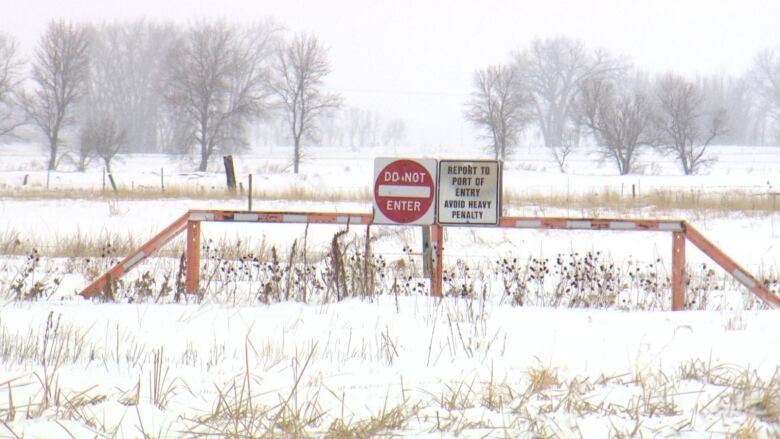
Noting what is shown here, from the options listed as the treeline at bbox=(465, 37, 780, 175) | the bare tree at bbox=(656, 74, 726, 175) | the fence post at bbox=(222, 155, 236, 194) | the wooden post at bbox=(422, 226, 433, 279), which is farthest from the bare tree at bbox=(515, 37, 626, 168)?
the wooden post at bbox=(422, 226, 433, 279)

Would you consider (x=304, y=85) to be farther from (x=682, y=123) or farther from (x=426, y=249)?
(x=426, y=249)

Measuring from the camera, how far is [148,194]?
3316 cm

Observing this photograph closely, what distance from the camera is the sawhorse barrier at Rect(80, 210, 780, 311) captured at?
8445mm

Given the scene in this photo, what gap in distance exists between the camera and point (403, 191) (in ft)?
28.7

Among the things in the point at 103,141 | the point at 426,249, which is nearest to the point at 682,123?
the point at 103,141

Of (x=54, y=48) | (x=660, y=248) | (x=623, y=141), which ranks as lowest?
(x=660, y=248)

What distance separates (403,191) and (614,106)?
63.4 metres

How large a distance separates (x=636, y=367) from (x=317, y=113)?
197 feet

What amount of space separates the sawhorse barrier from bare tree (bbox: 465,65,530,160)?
169 feet

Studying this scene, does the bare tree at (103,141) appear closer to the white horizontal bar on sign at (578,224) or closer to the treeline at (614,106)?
the treeline at (614,106)

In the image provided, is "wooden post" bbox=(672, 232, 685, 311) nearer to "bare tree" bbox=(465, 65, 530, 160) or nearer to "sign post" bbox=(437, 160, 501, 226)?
"sign post" bbox=(437, 160, 501, 226)

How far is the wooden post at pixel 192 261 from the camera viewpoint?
8.88 m

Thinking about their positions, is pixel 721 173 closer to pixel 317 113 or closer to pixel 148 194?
pixel 317 113

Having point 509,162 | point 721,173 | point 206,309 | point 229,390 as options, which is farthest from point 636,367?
point 509,162
